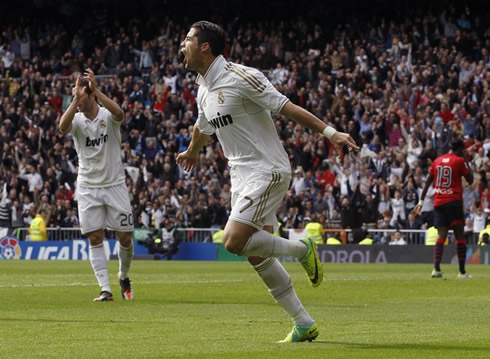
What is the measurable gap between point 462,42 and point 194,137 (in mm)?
27111

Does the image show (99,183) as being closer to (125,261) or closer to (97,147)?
(97,147)

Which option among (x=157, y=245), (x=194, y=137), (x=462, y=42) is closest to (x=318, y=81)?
(x=462, y=42)

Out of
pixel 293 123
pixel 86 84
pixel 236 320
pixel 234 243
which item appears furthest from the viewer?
pixel 293 123

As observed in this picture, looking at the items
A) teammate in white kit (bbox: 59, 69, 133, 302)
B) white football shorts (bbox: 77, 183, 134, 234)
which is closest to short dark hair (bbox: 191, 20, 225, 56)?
teammate in white kit (bbox: 59, 69, 133, 302)

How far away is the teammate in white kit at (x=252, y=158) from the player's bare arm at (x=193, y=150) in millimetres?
503

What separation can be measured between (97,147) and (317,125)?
6546 millimetres

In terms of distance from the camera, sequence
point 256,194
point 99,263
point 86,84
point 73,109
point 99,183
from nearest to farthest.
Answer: point 256,194 → point 86,84 → point 73,109 → point 99,263 → point 99,183

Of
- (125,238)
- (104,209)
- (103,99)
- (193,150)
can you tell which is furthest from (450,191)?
(193,150)

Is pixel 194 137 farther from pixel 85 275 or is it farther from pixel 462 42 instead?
pixel 462 42

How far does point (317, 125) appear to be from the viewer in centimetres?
820

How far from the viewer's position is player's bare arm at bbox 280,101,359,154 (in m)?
8.19

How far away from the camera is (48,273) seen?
2242 centimetres

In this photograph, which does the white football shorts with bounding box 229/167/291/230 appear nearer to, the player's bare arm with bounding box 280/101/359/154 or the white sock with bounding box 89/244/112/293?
the player's bare arm with bounding box 280/101/359/154

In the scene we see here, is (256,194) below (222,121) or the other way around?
below
